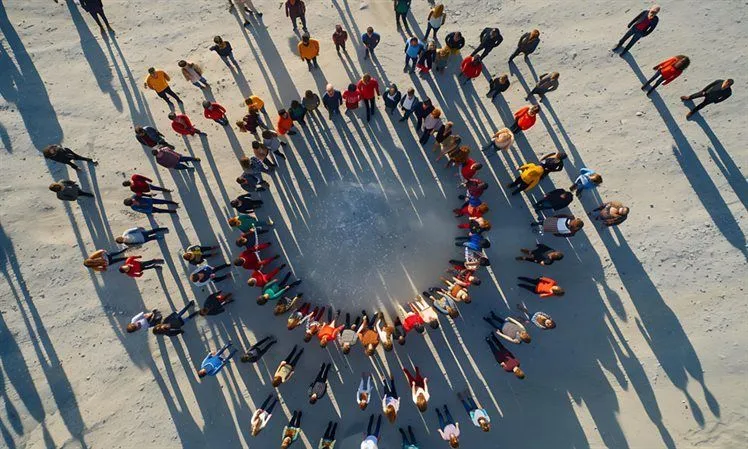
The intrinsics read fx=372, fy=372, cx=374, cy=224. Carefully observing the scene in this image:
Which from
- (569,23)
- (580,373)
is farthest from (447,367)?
(569,23)

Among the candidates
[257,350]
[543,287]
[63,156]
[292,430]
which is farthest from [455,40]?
[292,430]

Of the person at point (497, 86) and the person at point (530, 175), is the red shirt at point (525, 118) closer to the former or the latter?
the person at point (497, 86)

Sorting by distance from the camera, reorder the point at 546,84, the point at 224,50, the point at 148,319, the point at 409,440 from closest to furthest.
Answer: the point at 148,319 → the point at 409,440 → the point at 546,84 → the point at 224,50

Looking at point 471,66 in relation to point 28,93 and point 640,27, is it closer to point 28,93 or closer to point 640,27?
point 640,27

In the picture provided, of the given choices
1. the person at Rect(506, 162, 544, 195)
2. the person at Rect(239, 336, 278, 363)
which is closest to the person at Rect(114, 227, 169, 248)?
the person at Rect(239, 336, 278, 363)

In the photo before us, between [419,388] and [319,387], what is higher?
[319,387]

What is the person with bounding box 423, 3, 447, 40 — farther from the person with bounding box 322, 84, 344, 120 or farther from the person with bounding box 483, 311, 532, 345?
the person with bounding box 483, 311, 532, 345

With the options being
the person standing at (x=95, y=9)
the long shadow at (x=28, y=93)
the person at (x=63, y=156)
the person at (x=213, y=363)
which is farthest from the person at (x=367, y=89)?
the long shadow at (x=28, y=93)
